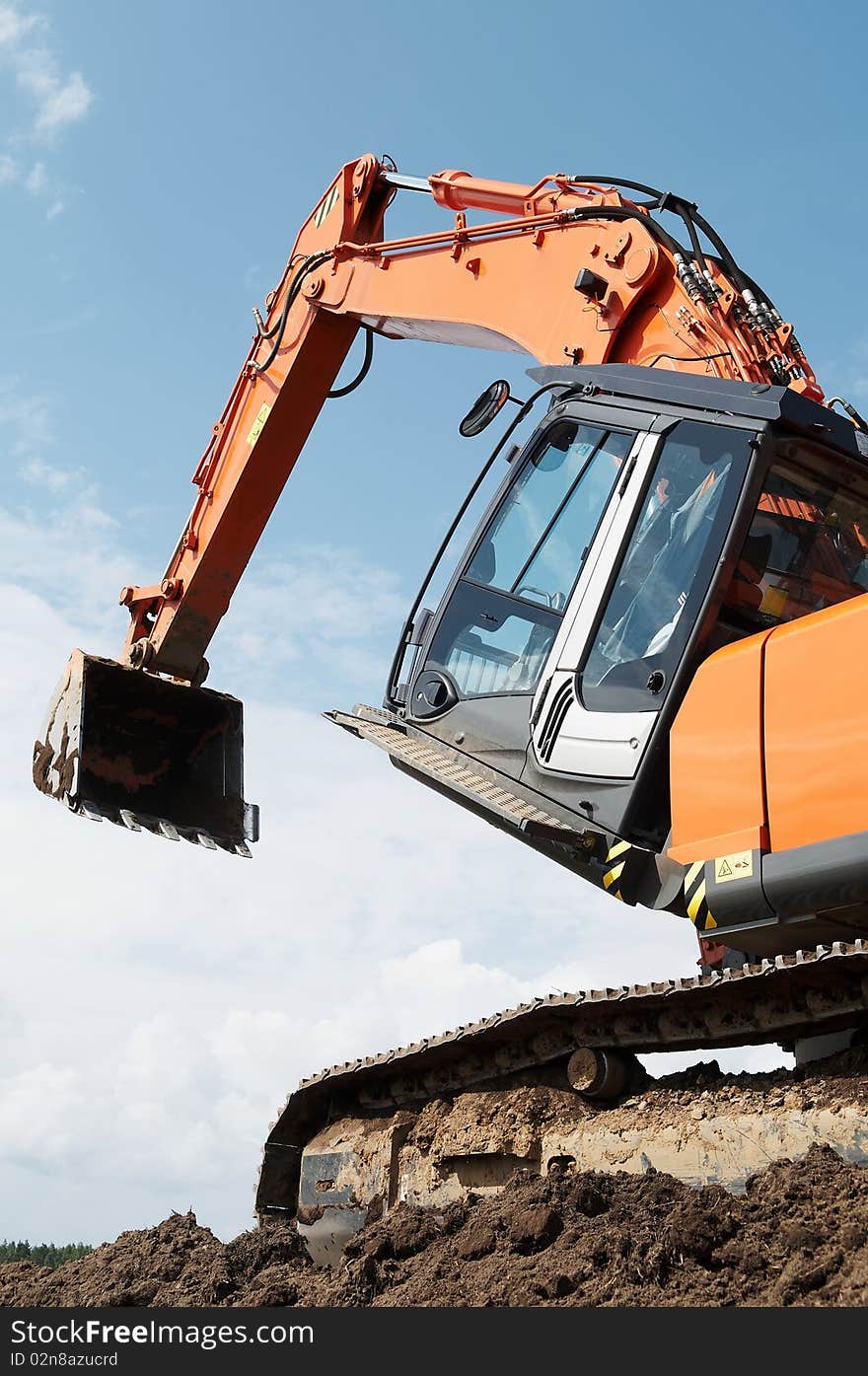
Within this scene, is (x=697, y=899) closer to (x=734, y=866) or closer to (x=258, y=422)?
(x=734, y=866)

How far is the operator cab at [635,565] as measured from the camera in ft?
17.3

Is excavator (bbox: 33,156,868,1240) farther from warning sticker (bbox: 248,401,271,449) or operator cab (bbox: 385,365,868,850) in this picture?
warning sticker (bbox: 248,401,271,449)

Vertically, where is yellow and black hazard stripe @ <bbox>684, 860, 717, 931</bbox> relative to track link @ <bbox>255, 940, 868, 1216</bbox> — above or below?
above

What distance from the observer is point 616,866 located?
523 centimetres

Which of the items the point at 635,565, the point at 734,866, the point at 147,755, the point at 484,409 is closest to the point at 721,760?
the point at 734,866

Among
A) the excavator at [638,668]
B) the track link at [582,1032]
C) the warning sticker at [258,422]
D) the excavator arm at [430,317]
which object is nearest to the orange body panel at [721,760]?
the excavator at [638,668]

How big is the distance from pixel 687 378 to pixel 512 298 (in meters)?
2.00

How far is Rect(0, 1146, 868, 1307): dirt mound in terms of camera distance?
351cm

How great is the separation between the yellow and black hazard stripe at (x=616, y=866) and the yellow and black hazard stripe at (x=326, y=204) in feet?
18.5

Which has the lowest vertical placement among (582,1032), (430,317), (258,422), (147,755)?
(582,1032)

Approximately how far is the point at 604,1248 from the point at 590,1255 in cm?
4

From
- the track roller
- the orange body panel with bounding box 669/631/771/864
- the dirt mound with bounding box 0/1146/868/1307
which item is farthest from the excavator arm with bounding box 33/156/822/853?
the dirt mound with bounding box 0/1146/868/1307

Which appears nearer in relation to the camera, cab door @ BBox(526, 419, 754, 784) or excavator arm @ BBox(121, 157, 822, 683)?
cab door @ BBox(526, 419, 754, 784)

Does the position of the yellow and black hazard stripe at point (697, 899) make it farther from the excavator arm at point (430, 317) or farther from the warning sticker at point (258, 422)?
the warning sticker at point (258, 422)
